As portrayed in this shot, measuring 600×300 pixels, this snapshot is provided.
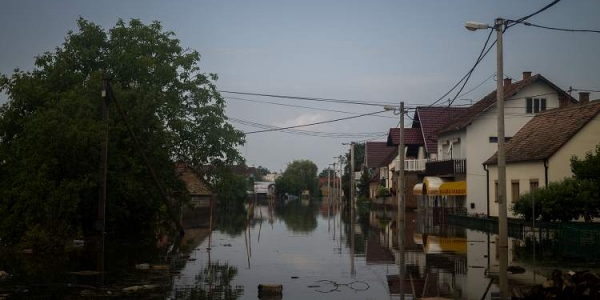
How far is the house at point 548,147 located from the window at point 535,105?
454cm

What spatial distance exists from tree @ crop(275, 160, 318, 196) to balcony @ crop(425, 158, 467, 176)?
362 feet

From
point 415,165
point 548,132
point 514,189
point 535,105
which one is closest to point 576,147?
point 548,132

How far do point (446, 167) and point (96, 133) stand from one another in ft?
101

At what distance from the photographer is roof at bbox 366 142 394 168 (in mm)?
95062

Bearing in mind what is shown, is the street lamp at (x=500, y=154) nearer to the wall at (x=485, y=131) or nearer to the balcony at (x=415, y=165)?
the wall at (x=485, y=131)

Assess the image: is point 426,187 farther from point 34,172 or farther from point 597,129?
point 34,172

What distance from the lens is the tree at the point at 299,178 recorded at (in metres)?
165

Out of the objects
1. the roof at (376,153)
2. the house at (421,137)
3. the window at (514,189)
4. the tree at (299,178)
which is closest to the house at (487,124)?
the window at (514,189)

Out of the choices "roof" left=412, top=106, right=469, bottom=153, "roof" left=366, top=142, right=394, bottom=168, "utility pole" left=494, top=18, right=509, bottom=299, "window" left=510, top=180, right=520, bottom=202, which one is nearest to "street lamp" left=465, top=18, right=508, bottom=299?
"utility pole" left=494, top=18, right=509, bottom=299

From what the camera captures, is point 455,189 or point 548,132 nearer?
point 548,132

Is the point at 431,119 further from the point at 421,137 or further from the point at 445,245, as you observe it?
the point at 445,245

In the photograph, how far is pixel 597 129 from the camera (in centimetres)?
3397

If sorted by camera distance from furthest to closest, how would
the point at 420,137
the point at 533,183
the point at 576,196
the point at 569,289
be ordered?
the point at 420,137, the point at 533,183, the point at 576,196, the point at 569,289

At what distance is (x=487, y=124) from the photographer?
4647 cm
